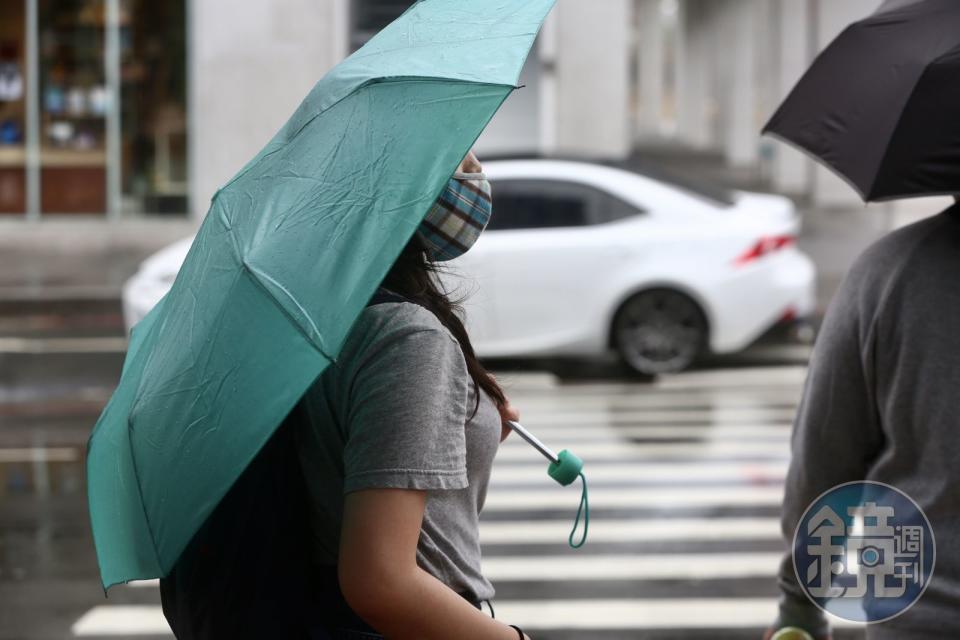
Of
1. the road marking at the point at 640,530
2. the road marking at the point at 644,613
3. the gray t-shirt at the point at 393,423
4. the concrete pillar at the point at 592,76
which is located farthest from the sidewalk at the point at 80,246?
the gray t-shirt at the point at 393,423

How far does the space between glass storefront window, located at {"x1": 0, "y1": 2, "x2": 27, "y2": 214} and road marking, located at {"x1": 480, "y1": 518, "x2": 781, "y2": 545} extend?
52.5 ft

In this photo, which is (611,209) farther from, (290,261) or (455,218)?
(290,261)

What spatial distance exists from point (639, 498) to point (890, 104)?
16.7ft

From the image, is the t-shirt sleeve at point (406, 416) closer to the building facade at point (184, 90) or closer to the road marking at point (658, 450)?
the road marking at point (658, 450)

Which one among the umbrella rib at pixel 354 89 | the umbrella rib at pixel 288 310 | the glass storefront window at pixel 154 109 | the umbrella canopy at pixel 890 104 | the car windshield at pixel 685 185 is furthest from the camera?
the glass storefront window at pixel 154 109

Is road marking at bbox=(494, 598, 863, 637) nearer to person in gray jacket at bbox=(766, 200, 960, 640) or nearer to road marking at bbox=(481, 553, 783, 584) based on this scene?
road marking at bbox=(481, 553, 783, 584)

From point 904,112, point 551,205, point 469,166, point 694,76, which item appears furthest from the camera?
point 694,76

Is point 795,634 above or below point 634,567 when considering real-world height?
above

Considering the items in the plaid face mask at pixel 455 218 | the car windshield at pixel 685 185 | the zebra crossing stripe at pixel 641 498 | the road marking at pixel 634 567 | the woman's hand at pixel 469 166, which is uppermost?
the woman's hand at pixel 469 166

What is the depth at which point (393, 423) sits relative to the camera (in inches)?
71.4

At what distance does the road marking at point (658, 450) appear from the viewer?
8.52 m

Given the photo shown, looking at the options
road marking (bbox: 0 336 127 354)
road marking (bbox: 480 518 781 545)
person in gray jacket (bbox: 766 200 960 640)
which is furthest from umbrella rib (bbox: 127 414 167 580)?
road marking (bbox: 0 336 127 354)

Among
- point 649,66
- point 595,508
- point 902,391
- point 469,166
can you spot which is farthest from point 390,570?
point 649,66

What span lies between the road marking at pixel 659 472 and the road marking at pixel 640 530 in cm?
81
